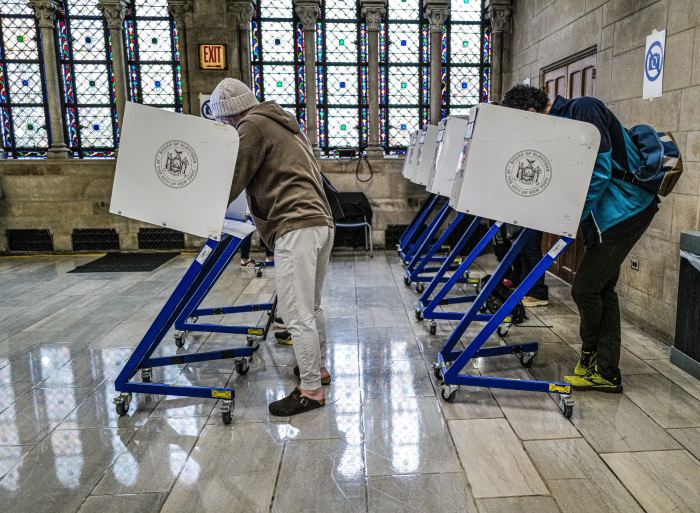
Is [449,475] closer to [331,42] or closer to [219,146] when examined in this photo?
[219,146]

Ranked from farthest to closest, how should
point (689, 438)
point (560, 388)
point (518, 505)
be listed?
1. point (560, 388)
2. point (689, 438)
3. point (518, 505)

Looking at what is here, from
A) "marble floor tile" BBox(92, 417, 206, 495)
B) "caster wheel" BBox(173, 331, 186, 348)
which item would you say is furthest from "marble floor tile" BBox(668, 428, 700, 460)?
"caster wheel" BBox(173, 331, 186, 348)

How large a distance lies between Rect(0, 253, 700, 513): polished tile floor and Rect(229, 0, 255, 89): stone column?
13.4 ft

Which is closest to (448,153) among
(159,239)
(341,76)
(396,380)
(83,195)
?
(396,380)

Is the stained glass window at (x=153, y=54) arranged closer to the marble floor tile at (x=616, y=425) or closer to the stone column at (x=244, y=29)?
the stone column at (x=244, y=29)

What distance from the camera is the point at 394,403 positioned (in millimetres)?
2684

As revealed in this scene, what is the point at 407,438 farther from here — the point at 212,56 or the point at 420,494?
the point at 212,56

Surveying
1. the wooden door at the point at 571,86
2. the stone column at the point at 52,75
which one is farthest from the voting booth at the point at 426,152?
the stone column at the point at 52,75

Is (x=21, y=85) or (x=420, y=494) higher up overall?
(x=21, y=85)

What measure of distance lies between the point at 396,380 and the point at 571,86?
347 cm

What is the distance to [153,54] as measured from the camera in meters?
6.96

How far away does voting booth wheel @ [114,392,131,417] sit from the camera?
257cm

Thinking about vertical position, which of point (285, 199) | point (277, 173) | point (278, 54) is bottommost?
point (285, 199)

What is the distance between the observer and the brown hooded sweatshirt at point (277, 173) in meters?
2.38
